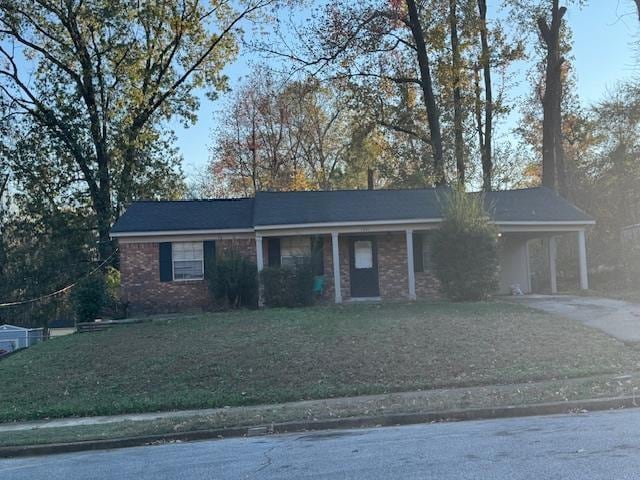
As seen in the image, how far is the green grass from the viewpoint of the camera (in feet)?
39.3

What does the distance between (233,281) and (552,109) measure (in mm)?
17225

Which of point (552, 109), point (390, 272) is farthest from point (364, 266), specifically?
point (552, 109)

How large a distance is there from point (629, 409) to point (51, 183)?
90.7ft

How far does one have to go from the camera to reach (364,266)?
904 inches

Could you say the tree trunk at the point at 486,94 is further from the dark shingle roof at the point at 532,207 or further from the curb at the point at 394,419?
the curb at the point at 394,419

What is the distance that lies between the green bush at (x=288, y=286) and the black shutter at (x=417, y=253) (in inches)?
166

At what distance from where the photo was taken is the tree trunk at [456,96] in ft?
105

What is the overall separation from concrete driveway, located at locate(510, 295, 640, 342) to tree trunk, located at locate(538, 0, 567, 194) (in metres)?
9.12

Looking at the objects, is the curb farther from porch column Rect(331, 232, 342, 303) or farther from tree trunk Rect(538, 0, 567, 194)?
tree trunk Rect(538, 0, 567, 194)

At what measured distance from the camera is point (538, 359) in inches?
510

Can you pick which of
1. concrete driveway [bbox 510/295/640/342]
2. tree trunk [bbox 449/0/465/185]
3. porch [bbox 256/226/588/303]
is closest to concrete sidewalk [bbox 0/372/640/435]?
concrete driveway [bbox 510/295/640/342]

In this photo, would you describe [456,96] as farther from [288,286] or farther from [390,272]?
[288,286]

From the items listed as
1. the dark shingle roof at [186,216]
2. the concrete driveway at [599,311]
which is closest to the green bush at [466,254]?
the concrete driveway at [599,311]

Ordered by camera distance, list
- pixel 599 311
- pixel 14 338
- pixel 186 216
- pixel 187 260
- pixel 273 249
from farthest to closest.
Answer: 1. pixel 14 338
2. pixel 186 216
3. pixel 273 249
4. pixel 187 260
5. pixel 599 311
